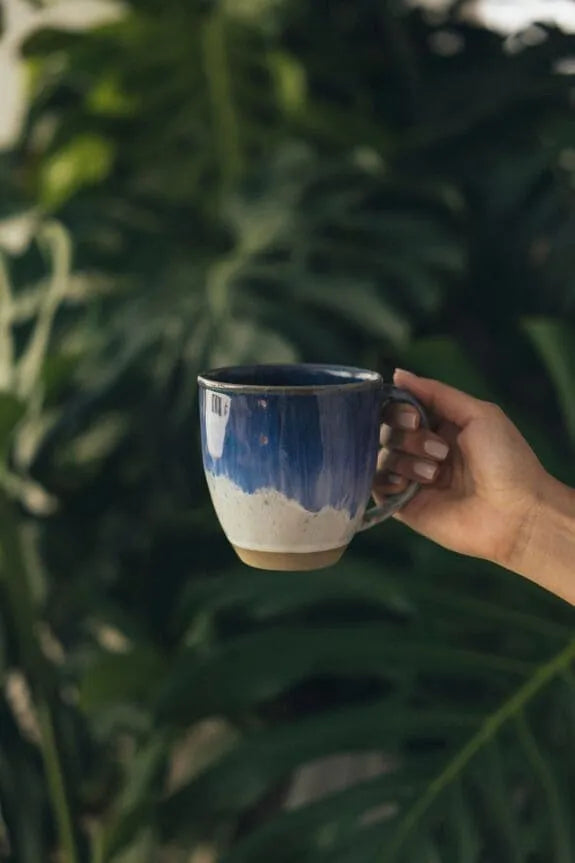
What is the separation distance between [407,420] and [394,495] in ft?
0.14

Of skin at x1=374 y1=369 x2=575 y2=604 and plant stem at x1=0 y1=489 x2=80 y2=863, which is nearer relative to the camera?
skin at x1=374 y1=369 x2=575 y2=604

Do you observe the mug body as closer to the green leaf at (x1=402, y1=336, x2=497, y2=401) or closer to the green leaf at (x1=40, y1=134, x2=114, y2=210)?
the green leaf at (x1=402, y1=336, x2=497, y2=401)

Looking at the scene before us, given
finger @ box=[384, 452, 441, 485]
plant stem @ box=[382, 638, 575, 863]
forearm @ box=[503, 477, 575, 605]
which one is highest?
finger @ box=[384, 452, 441, 485]

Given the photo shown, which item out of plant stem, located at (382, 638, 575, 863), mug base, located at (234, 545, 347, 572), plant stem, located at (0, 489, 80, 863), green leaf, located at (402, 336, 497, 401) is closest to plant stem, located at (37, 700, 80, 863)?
plant stem, located at (0, 489, 80, 863)

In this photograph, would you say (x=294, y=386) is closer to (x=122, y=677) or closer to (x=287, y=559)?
(x=287, y=559)


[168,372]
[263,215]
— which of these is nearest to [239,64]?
[263,215]

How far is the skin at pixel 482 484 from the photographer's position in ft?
1.73

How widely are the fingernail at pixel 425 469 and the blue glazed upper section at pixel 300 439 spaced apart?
0.18 feet

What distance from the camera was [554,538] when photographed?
540mm

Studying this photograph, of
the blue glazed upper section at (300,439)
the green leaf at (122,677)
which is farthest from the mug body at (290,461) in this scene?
the green leaf at (122,677)

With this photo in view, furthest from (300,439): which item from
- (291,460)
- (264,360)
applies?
(264,360)

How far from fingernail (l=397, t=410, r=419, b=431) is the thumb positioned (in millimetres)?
26

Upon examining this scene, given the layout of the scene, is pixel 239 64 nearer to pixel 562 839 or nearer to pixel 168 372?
pixel 168 372

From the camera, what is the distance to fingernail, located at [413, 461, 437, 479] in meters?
0.51
